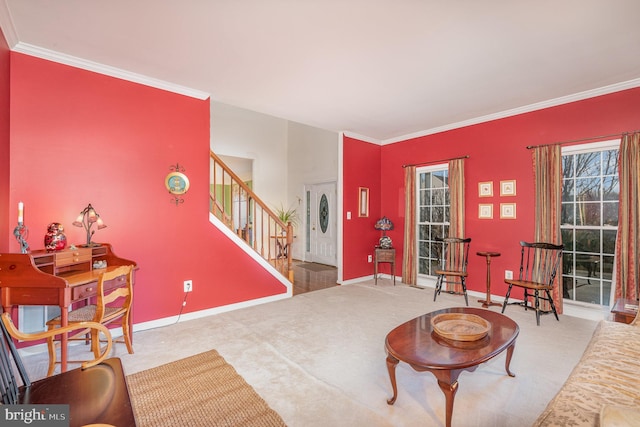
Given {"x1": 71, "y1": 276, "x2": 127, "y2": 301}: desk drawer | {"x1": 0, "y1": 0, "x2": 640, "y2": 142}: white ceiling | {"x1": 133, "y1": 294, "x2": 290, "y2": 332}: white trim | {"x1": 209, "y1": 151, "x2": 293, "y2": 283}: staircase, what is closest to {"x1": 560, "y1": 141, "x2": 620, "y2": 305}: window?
{"x1": 0, "y1": 0, "x2": 640, "y2": 142}: white ceiling

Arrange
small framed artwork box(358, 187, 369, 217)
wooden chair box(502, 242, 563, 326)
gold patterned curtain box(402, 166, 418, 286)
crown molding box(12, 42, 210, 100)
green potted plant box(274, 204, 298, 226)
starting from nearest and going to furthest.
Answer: crown molding box(12, 42, 210, 100) → wooden chair box(502, 242, 563, 326) → gold patterned curtain box(402, 166, 418, 286) → small framed artwork box(358, 187, 369, 217) → green potted plant box(274, 204, 298, 226)

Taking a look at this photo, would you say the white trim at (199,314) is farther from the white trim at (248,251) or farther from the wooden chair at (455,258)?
the wooden chair at (455,258)

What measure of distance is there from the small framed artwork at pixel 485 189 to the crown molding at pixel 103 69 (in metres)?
4.00

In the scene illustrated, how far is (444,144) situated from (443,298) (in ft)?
8.03

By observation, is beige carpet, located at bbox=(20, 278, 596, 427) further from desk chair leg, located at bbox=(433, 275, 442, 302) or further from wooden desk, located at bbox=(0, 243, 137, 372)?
wooden desk, located at bbox=(0, 243, 137, 372)

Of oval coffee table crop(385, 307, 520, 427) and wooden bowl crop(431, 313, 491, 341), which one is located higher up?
wooden bowl crop(431, 313, 491, 341)

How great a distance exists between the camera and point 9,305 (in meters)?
2.13

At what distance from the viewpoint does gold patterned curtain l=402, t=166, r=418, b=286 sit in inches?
202

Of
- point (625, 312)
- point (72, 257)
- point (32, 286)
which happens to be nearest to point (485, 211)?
point (625, 312)

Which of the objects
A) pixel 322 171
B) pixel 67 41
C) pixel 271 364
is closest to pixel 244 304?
pixel 271 364

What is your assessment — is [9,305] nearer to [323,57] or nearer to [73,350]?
[73,350]

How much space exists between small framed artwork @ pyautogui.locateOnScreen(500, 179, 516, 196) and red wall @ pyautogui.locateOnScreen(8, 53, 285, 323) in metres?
3.70

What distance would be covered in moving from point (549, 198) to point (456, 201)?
1.17 metres

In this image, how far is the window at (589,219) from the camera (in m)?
3.43
